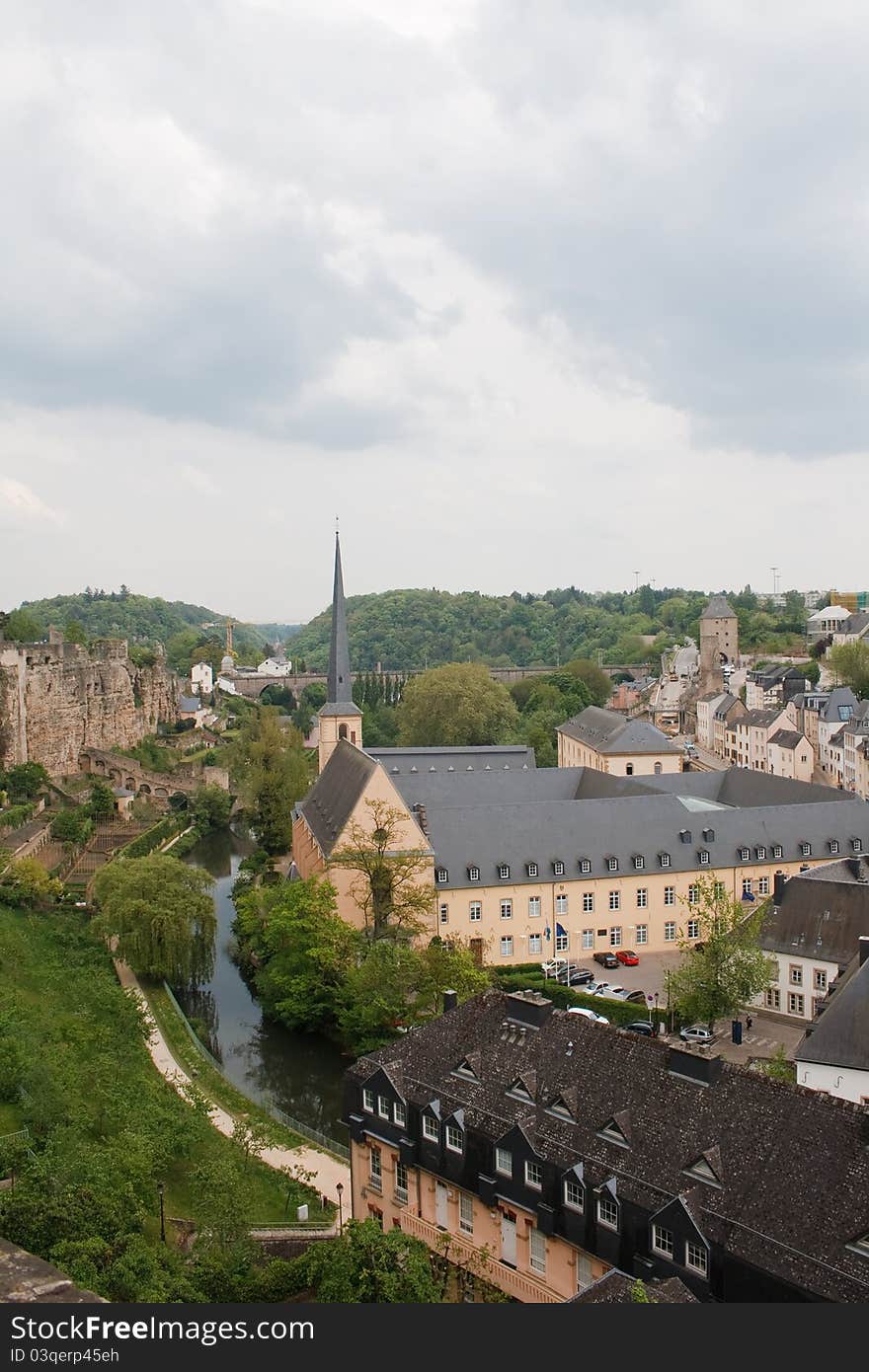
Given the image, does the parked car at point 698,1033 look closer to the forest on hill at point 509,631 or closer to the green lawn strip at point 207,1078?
the green lawn strip at point 207,1078

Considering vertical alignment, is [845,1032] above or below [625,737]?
below

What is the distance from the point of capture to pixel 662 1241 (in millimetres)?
15266

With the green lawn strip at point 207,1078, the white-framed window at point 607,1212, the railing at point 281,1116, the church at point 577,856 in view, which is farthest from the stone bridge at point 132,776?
the white-framed window at point 607,1212

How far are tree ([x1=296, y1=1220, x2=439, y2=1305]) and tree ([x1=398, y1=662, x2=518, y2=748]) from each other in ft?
210

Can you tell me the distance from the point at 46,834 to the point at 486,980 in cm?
2602

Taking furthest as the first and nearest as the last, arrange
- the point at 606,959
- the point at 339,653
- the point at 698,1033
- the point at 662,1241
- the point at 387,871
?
1. the point at 339,653
2. the point at 606,959
3. the point at 387,871
4. the point at 698,1033
5. the point at 662,1241

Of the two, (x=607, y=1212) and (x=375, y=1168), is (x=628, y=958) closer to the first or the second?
(x=375, y=1168)

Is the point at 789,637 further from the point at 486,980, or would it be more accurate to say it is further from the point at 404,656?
the point at 486,980

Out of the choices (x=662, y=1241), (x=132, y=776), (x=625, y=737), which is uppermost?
(x=625, y=737)

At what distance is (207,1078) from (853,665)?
64.0 m

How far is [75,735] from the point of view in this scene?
65625mm

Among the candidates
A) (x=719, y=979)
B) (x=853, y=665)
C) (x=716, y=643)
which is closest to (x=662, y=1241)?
(x=719, y=979)

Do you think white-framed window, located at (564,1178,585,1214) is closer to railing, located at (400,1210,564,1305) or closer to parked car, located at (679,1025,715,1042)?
railing, located at (400,1210,564,1305)

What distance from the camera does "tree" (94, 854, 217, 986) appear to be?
115ft
